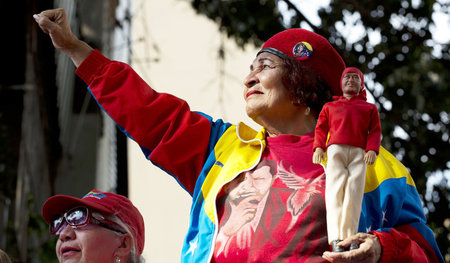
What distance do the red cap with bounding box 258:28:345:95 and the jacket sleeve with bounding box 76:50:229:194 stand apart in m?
0.44

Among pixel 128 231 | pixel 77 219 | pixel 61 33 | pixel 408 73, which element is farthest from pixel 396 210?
pixel 408 73

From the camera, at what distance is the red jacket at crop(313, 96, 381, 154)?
9.46ft

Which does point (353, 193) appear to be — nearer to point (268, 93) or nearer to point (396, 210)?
point (396, 210)

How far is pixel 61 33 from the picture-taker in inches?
138

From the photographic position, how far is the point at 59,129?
1181 centimetres

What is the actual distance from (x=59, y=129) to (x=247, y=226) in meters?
9.04

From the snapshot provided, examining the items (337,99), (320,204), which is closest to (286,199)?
(320,204)

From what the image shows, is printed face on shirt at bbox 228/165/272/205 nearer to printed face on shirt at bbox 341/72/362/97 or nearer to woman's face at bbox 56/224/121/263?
printed face on shirt at bbox 341/72/362/97

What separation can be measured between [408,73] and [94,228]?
166 inches

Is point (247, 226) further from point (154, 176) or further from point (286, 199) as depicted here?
point (154, 176)

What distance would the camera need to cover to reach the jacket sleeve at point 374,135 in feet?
9.41

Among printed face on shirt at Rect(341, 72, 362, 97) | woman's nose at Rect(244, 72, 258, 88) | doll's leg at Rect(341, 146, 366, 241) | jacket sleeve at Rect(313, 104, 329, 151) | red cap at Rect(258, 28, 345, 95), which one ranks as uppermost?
red cap at Rect(258, 28, 345, 95)

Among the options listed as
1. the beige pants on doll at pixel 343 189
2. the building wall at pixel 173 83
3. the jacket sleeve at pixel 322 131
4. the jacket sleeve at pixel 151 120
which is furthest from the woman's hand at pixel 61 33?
the building wall at pixel 173 83

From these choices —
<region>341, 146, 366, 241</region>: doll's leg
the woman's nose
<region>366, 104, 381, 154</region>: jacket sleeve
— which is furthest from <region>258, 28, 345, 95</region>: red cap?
<region>341, 146, 366, 241</region>: doll's leg
